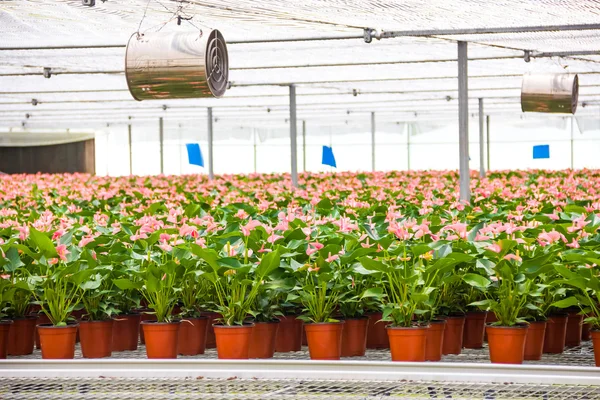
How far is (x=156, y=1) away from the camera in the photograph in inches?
216

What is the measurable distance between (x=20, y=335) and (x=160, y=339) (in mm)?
644

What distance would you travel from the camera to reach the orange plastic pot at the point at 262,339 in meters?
3.76

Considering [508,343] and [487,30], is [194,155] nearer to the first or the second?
[487,30]

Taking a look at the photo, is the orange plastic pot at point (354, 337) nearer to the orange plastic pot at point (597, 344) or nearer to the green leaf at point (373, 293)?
the green leaf at point (373, 293)

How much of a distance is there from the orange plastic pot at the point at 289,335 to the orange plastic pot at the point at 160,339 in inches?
18.3

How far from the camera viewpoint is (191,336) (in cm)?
394

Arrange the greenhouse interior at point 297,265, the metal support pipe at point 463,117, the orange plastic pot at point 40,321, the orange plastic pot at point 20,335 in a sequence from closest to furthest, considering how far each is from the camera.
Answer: the greenhouse interior at point 297,265, the orange plastic pot at point 20,335, the orange plastic pot at point 40,321, the metal support pipe at point 463,117

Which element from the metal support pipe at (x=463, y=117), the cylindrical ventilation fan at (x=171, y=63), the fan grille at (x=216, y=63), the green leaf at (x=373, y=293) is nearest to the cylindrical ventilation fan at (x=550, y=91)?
the metal support pipe at (x=463, y=117)

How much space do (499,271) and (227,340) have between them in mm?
1105

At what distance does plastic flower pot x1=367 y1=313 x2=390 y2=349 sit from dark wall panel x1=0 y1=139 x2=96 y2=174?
79.9 feet

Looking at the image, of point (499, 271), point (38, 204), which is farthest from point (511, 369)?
point (38, 204)

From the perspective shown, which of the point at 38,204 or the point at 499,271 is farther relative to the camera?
the point at 38,204

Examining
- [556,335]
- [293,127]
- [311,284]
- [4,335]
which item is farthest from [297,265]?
[293,127]

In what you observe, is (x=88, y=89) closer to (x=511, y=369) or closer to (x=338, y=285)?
(x=338, y=285)
